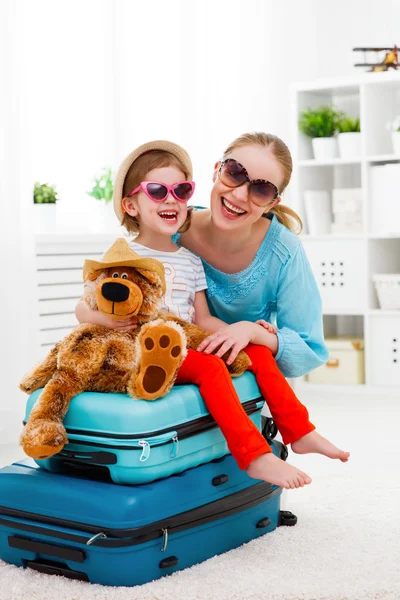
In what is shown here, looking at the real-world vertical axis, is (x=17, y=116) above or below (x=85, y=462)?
above

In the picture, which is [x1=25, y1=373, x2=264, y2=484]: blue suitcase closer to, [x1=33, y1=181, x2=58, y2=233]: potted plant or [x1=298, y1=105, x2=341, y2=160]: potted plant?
[x1=33, y1=181, x2=58, y2=233]: potted plant

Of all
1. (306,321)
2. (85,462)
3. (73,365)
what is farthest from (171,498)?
(306,321)

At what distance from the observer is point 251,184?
2.02 metres

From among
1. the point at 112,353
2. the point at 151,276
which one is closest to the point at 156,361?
the point at 112,353

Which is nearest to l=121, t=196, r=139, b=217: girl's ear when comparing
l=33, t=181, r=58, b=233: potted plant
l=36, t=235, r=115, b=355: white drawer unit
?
l=36, t=235, r=115, b=355: white drawer unit

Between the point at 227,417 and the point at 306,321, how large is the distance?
443 millimetres

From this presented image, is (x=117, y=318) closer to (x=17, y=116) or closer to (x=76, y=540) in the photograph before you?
(x=76, y=540)

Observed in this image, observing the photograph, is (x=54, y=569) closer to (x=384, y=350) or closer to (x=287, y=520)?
(x=287, y=520)

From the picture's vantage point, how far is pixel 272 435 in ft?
6.67

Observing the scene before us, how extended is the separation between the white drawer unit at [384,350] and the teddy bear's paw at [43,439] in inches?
99.9

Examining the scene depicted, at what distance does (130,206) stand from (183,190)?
14cm

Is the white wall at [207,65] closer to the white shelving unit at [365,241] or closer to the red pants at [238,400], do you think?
the white shelving unit at [365,241]

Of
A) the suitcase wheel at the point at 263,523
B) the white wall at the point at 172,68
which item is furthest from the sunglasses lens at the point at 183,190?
the white wall at the point at 172,68

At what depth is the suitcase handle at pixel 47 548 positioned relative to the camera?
5.49ft
